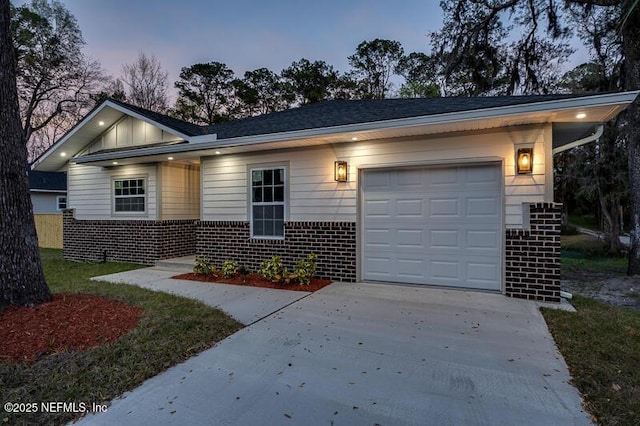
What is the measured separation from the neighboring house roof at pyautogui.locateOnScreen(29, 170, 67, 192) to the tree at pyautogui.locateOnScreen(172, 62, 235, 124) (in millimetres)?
8188

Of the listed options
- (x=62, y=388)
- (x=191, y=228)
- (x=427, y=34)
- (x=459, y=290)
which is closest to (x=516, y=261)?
(x=459, y=290)

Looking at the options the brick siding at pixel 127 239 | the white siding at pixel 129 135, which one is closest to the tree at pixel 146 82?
the white siding at pixel 129 135

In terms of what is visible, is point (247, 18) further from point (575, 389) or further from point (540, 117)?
point (575, 389)

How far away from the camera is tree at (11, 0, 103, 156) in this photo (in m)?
16.9

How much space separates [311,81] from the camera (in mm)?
21953

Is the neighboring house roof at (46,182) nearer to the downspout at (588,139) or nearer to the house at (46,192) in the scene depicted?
the house at (46,192)

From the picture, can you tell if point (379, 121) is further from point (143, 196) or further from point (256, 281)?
point (143, 196)

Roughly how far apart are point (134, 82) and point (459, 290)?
2338cm

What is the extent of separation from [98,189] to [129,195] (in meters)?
1.21

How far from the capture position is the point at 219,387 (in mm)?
2607

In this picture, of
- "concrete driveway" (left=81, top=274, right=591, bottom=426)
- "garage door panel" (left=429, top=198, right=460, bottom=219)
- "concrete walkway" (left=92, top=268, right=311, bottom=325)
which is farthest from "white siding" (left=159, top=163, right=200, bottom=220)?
"garage door panel" (left=429, top=198, right=460, bottom=219)

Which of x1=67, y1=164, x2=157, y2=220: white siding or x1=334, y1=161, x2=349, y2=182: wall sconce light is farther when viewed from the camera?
x1=67, y1=164, x2=157, y2=220: white siding

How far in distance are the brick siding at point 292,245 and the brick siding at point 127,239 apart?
1.64 m

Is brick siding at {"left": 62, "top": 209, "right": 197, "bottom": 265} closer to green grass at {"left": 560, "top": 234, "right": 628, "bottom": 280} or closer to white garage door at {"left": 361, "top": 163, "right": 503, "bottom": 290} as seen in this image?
white garage door at {"left": 361, "top": 163, "right": 503, "bottom": 290}
